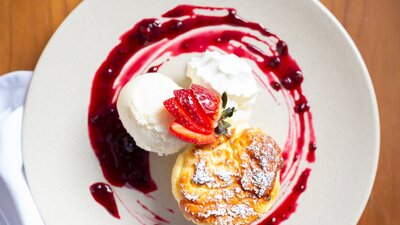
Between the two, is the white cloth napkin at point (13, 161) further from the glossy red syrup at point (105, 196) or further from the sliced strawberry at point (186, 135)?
the sliced strawberry at point (186, 135)

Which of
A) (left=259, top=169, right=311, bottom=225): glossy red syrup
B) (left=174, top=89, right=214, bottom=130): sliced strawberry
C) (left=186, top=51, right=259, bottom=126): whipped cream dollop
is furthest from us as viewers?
(left=259, top=169, right=311, bottom=225): glossy red syrup

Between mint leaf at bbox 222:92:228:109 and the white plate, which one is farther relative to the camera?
the white plate

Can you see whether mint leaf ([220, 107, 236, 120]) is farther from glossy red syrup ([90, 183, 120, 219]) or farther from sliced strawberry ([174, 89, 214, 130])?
glossy red syrup ([90, 183, 120, 219])

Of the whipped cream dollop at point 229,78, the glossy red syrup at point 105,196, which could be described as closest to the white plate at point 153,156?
the glossy red syrup at point 105,196

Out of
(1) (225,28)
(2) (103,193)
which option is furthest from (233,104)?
(2) (103,193)

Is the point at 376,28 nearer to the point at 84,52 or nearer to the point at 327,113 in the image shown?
the point at 327,113

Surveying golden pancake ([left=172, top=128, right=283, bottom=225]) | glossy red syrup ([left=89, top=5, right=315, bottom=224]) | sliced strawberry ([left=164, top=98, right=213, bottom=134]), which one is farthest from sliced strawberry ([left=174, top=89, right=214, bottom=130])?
glossy red syrup ([left=89, top=5, right=315, bottom=224])

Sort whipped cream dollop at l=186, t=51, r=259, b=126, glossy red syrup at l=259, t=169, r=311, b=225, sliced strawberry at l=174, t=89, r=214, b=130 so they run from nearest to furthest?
1. sliced strawberry at l=174, t=89, r=214, b=130
2. whipped cream dollop at l=186, t=51, r=259, b=126
3. glossy red syrup at l=259, t=169, r=311, b=225
